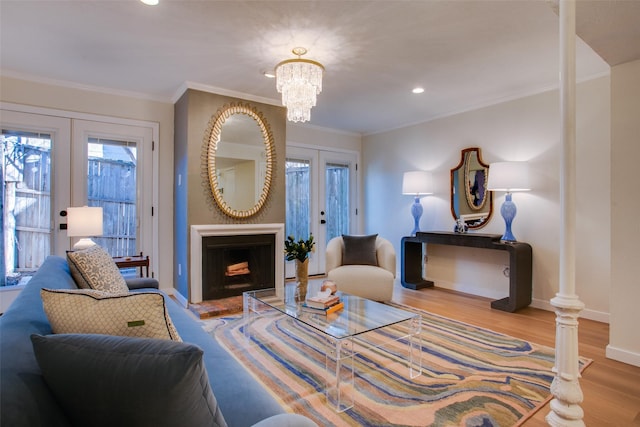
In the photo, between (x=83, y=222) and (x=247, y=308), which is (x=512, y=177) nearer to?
(x=247, y=308)

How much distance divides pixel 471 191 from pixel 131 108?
14.4 ft

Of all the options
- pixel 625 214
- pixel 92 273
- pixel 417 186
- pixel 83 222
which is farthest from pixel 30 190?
pixel 625 214

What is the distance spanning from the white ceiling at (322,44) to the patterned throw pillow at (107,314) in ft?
6.66

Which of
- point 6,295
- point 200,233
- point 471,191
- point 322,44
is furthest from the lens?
point 471,191

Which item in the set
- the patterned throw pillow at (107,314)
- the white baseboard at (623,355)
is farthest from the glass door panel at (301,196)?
the patterned throw pillow at (107,314)

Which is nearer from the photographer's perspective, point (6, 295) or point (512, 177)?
point (6, 295)

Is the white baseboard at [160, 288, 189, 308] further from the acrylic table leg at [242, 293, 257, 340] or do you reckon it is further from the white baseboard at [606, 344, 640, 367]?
the white baseboard at [606, 344, 640, 367]

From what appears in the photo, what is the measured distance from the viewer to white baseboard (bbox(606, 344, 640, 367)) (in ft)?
7.90

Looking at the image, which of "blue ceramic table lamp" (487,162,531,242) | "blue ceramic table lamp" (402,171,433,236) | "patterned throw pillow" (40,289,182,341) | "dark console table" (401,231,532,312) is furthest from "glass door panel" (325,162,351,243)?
"patterned throw pillow" (40,289,182,341)

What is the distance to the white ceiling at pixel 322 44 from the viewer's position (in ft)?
7.47

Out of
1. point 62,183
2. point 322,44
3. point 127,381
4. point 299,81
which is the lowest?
point 127,381

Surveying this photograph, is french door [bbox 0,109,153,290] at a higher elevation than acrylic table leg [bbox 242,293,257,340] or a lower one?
higher

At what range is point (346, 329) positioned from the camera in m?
2.11

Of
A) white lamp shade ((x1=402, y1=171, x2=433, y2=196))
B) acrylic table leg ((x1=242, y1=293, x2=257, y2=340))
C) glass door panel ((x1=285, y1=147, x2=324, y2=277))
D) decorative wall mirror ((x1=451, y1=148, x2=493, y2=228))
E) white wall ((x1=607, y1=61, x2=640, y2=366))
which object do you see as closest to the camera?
white wall ((x1=607, y1=61, x2=640, y2=366))
